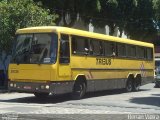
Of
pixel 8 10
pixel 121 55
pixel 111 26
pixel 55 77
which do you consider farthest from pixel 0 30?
pixel 111 26

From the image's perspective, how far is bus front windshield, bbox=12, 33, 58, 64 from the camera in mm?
19734

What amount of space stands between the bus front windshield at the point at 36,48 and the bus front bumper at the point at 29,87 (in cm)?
90

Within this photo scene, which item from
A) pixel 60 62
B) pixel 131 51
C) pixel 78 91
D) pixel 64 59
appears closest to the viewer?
pixel 60 62

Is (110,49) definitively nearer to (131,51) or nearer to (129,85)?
(131,51)

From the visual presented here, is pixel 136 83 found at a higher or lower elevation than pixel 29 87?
lower

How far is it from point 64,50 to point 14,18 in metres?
8.63

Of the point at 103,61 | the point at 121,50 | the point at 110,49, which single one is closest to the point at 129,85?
the point at 121,50

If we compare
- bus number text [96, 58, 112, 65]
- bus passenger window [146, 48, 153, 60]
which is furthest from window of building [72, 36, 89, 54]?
bus passenger window [146, 48, 153, 60]

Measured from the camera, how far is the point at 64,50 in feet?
66.0

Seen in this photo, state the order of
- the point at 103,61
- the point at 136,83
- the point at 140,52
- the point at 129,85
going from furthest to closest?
the point at 140,52, the point at 136,83, the point at 129,85, the point at 103,61

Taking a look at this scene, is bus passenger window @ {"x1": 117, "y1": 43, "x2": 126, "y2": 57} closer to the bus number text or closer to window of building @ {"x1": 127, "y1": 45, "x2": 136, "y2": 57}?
window of building @ {"x1": 127, "y1": 45, "x2": 136, "y2": 57}

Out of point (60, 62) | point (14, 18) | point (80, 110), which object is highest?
point (14, 18)

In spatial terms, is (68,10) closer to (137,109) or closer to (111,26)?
(111,26)

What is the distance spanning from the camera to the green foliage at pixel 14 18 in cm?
2775
